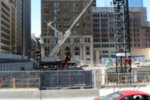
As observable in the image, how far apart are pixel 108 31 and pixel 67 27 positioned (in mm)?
26329

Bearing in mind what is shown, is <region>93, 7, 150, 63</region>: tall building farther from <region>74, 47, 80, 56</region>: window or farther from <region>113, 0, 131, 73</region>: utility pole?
<region>113, 0, 131, 73</region>: utility pole

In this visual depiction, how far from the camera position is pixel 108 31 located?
89125 mm

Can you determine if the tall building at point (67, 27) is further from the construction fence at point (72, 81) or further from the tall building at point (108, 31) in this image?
A: the construction fence at point (72, 81)

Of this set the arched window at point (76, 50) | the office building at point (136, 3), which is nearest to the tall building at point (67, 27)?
the arched window at point (76, 50)

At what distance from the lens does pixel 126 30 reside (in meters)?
22.4

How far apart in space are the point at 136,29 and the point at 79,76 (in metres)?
82.7

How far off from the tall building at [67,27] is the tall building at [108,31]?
14.6 m

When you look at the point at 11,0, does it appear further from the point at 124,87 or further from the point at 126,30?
the point at 124,87

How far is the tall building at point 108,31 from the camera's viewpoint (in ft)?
286

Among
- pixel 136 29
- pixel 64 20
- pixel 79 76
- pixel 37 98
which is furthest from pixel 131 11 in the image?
pixel 37 98

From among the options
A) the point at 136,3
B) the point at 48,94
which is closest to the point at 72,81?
the point at 48,94

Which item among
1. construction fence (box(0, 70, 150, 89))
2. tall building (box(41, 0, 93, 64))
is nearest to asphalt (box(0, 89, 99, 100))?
construction fence (box(0, 70, 150, 89))

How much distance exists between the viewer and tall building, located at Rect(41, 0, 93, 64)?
72500mm

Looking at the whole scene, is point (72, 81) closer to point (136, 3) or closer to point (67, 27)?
point (67, 27)
